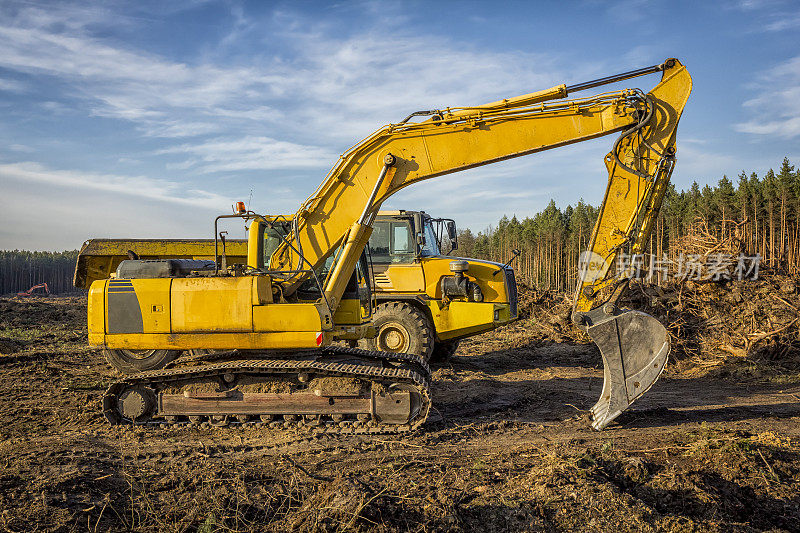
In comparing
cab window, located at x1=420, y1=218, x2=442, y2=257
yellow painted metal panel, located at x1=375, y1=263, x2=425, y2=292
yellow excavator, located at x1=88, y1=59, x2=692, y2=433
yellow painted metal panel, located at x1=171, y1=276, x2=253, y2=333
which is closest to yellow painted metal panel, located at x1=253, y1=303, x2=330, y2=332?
yellow excavator, located at x1=88, y1=59, x2=692, y2=433

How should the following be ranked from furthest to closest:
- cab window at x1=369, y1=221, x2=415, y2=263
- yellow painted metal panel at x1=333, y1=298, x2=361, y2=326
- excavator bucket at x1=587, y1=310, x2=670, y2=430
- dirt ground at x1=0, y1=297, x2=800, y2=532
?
cab window at x1=369, y1=221, x2=415, y2=263
yellow painted metal panel at x1=333, y1=298, x2=361, y2=326
excavator bucket at x1=587, y1=310, x2=670, y2=430
dirt ground at x1=0, y1=297, x2=800, y2=532

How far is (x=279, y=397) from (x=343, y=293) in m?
1.63

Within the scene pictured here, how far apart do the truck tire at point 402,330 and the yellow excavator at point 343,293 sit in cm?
296

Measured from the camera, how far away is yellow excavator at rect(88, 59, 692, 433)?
6.78 metres

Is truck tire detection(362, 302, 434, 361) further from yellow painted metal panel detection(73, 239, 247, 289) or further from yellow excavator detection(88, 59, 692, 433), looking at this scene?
yellow excavator detection(88, 59, 692, 433)

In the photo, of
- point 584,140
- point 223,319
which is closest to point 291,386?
point 223,319

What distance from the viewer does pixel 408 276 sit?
11109 millimetres

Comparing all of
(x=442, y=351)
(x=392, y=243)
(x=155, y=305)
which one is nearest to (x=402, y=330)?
(x=392, y=243)

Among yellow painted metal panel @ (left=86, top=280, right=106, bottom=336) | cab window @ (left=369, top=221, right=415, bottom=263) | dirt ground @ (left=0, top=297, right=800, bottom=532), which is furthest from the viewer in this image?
cab window @ (left=369, top=221, right=415, bottom=263)

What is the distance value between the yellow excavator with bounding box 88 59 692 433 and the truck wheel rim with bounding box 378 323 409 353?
9.96 ft

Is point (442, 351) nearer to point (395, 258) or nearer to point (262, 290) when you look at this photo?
point (395, 258)

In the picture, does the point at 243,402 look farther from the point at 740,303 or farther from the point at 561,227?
the point at 561,227

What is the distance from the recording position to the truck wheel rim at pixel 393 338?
1081cm

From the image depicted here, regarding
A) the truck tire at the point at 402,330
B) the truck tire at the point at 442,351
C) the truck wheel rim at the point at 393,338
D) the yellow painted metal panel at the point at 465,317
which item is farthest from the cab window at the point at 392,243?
the truck tire at the point at 442,351
